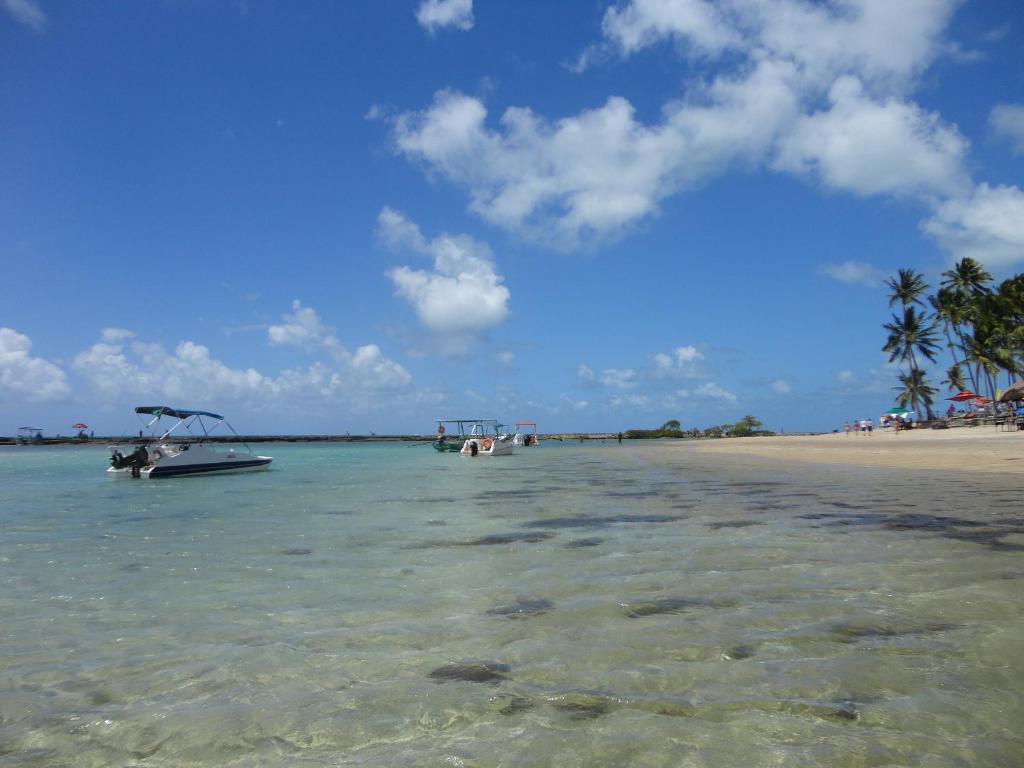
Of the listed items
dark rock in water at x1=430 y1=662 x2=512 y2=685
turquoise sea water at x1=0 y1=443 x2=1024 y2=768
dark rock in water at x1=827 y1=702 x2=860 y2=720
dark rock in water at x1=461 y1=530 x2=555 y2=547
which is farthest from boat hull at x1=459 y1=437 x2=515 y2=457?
Answer: dark rock in water at x1=827 y1=702 x2=860 y2=720

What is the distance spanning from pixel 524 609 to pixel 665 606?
1469mm

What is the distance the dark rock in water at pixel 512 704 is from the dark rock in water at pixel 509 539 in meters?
6.38

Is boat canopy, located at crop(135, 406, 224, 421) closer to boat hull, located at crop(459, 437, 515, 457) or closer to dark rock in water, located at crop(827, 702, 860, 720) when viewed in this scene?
boat hull, located at crop(459, 437, 515, 457)

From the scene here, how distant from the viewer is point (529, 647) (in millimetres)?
5137

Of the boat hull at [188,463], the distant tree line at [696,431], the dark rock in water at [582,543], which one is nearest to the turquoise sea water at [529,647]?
the dark rock in water at [582,543]

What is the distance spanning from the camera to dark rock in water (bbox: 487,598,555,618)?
20.3 ft

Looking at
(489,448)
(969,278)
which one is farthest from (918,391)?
(489,448)

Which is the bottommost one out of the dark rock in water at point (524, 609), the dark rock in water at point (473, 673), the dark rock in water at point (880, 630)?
the dark rock in water at point (524, 609)

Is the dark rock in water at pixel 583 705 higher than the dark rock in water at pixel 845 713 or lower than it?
lower

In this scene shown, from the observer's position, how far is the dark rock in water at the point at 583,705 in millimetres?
3798

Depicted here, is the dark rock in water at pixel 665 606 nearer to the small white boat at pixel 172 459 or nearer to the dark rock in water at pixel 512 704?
the dark rock in water at pixel 512 704

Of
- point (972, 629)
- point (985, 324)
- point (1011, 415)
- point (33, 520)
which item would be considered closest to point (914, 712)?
point (972, 629)

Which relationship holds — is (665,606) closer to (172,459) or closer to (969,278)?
(172,459)

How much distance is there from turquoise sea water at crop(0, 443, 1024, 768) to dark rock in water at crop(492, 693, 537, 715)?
2cm
